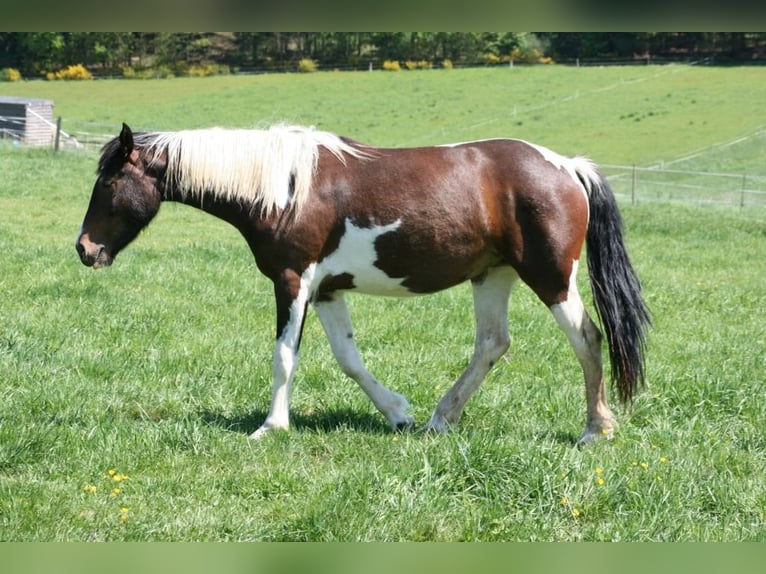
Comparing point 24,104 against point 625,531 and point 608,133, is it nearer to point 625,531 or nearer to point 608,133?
point 608,133

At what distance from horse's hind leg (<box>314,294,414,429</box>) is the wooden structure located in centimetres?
3660

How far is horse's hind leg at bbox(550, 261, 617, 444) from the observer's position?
5.76m

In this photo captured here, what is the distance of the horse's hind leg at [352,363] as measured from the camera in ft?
19.8

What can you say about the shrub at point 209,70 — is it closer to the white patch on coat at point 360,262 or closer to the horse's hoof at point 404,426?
the white patch on coat at point 360,262

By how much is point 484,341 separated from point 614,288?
988 mm


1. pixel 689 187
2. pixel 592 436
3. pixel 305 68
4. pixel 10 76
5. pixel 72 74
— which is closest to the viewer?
pixel 592 436

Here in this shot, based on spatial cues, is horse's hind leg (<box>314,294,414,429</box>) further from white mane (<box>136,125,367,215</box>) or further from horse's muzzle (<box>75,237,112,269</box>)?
horse's muzzle (<box>75,237,112,269</box>)

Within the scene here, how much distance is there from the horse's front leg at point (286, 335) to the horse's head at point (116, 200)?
115 cm

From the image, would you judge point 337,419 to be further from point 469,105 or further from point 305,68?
point 469,105

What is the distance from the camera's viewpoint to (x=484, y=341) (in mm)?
6199

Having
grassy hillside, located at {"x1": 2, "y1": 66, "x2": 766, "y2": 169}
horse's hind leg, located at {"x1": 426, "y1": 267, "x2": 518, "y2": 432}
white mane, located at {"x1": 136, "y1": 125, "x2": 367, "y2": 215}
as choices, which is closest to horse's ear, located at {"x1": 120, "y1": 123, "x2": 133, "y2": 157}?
white mane, located at {"x1": 136, "y1": 125, "x2": 367, "y2": 215}

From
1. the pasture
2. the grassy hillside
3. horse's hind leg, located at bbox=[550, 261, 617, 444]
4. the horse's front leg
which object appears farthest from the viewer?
the grassy hillside

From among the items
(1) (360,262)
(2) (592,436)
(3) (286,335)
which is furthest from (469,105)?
(2) (592,436)
